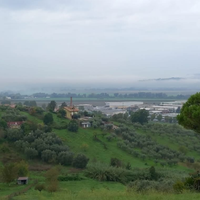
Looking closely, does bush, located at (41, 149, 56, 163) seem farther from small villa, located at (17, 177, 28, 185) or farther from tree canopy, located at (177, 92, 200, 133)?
tree canopy, located at (177, 92, 200, 133)

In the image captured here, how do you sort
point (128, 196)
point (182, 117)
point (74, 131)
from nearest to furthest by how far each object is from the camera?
point (128, 196) → point (182, 117) → point (74, 131)

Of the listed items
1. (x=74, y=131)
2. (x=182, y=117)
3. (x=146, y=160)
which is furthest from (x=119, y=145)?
(x=182, y=117)

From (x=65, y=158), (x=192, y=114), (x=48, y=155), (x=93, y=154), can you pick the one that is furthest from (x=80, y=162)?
(x=192, y=114)

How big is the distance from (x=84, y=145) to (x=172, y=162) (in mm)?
8224

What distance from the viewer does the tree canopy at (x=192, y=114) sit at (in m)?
9.39

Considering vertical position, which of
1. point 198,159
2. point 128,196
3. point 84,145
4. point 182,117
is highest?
point 182,117

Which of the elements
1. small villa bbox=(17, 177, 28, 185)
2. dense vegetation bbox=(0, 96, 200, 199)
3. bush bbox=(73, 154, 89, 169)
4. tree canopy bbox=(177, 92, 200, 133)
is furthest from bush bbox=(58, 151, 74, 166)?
tree canopy bbox=(177, 92, 200, 133)

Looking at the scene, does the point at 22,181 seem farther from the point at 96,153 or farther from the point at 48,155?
the point at 96,153

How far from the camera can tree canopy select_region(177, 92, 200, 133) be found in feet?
30.8

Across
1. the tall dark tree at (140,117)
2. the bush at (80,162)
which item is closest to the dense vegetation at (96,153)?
the bush at (80,162)

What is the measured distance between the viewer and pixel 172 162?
2475 centimetres

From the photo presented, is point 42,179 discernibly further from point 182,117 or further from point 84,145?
point 182,117

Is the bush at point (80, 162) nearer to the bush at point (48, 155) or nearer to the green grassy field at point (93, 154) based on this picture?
the green grassy field at point (93, 154)

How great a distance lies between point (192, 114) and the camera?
9438mm
